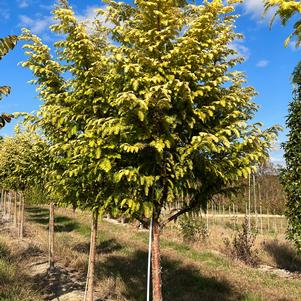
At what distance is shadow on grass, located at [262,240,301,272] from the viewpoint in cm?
1611

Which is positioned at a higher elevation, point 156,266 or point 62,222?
point 156,266

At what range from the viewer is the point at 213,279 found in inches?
482

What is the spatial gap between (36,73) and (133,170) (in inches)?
141

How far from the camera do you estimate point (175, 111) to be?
5.69m

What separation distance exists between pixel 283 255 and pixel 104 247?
26.3 ft

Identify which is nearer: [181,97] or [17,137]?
[181,97]

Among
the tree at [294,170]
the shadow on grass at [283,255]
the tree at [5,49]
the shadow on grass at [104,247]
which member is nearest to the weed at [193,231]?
the shadow on grass at [283,255]

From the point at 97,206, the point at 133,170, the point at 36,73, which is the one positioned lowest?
the point at 97,206

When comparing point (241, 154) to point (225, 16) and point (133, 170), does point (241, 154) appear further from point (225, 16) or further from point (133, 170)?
point (225, 16)

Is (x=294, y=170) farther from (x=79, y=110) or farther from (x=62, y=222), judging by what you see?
(x=62, y=222)

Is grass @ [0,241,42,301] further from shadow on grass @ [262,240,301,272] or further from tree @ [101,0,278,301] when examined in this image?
shadow on grass @ [262,240,301,272]

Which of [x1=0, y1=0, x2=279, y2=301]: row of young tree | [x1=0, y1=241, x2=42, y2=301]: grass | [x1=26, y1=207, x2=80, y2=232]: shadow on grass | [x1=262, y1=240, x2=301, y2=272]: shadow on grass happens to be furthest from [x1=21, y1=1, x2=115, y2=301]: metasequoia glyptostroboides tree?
[x1=26, y1=207, x2=80, y2=232]: shadow on grass

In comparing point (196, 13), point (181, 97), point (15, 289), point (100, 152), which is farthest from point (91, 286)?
point (196, 13)

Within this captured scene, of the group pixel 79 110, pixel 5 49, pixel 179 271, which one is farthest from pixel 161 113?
pixel 179 271
